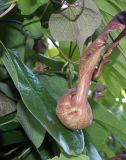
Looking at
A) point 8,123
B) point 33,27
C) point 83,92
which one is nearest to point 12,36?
point 33,27

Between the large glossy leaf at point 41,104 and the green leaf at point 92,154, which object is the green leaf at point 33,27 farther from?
the green leaf at point 92,154

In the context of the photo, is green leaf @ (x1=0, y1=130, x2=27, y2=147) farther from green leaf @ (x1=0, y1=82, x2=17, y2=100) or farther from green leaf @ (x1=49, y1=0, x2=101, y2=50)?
green leaf @ (x1=49, y1=0, x2=101, y2=50)

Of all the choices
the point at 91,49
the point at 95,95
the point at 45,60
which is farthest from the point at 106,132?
the point at 91,49

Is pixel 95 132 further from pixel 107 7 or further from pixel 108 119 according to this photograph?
pixel 107 7

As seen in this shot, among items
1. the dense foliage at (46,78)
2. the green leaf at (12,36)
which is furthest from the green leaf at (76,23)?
the green leaf at (12,36)

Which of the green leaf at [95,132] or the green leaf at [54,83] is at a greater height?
the green leaf at [54,83]

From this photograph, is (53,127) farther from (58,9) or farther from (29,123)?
(58,9)
